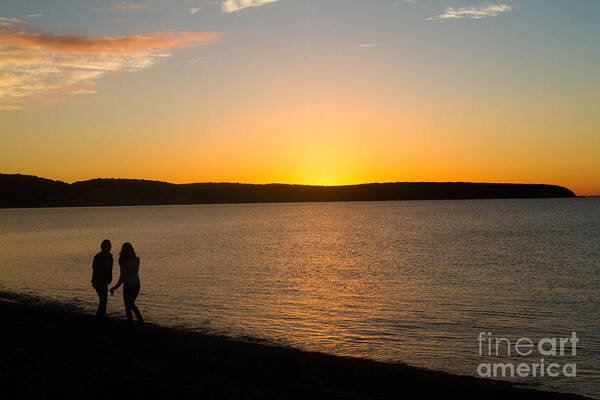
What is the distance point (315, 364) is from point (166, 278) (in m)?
21.1

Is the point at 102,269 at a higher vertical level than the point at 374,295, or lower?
higher

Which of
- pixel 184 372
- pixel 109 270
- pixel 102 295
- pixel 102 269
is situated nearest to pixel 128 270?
pixel 109 270

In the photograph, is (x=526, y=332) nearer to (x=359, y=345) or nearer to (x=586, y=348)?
(x=586, y=348)

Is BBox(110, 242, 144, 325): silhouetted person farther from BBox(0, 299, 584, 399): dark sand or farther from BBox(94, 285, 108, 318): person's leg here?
BBox(0, 299, 584, 399): dark sand

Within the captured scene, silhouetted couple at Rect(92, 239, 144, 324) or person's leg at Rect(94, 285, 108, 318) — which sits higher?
silhouetted couple at Rect(92, 239, 144, 324)

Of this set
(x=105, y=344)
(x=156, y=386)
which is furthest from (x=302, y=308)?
(x=156, y=386)

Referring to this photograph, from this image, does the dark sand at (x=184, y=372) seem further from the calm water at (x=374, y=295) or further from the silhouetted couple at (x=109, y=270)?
the calm water at (x=374, y=295)

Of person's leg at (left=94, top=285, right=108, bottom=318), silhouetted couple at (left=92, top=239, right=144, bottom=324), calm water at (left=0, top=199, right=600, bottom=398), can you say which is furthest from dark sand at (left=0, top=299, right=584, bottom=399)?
calm water at (left=0, top=199, right=600, bottom=398)

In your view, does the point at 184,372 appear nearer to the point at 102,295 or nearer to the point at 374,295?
the point at 102,295

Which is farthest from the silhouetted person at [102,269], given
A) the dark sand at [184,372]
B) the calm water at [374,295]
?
the calm water at [374,295]

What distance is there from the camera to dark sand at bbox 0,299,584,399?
841cm

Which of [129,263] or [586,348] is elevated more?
[129,263]

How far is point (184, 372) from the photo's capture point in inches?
402

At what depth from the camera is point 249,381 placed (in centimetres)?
998
